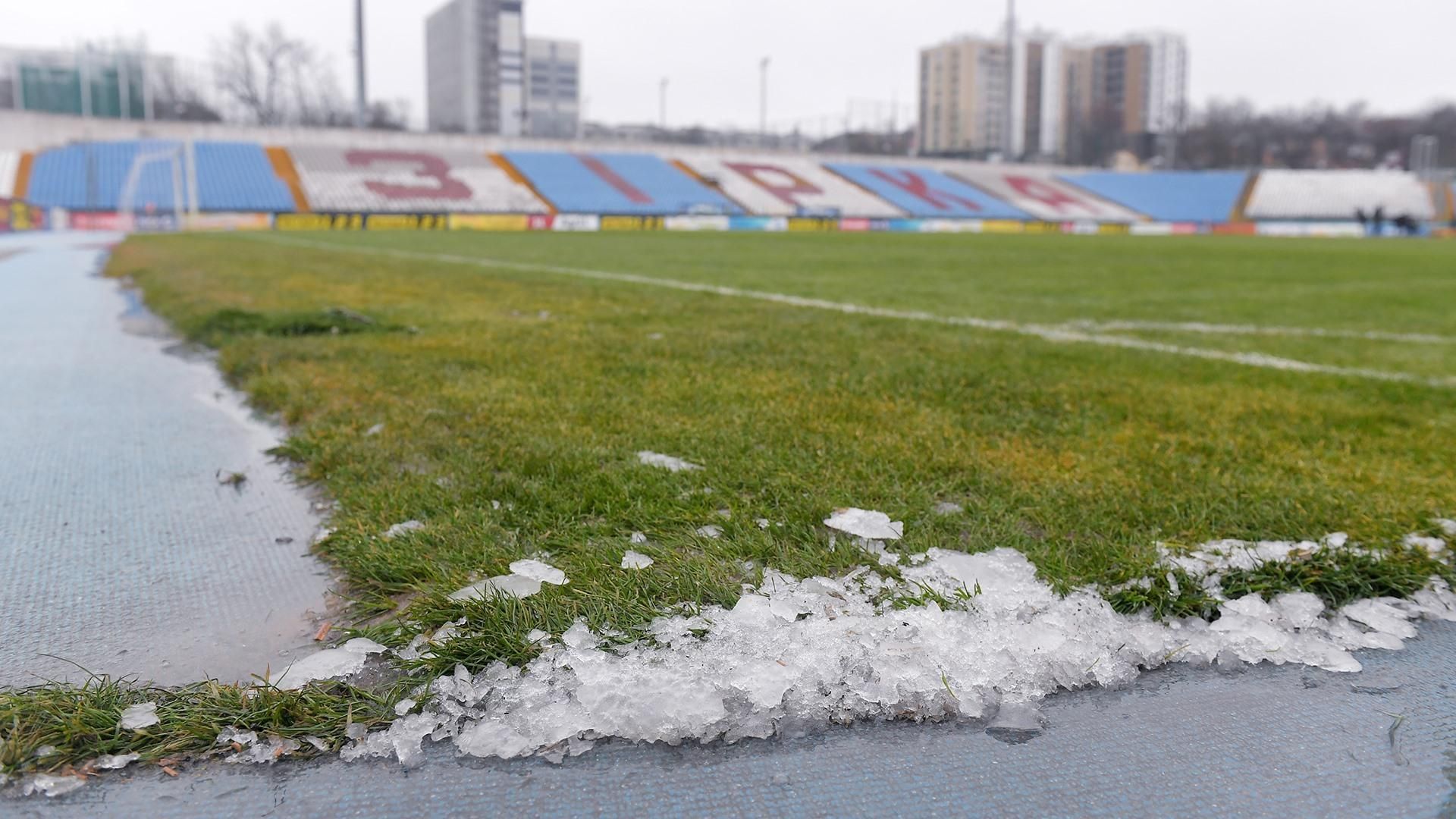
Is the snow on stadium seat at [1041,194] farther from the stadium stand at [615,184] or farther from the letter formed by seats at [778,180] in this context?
the stadium stand at [615,184]

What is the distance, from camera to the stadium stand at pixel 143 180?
2989cm

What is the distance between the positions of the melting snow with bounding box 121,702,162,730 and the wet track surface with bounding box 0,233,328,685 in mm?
97

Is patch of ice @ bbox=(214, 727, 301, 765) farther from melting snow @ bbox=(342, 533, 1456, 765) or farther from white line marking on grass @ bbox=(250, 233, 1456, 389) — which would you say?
white line marking on grass @ bbox=(250, 233, 1456, 389)

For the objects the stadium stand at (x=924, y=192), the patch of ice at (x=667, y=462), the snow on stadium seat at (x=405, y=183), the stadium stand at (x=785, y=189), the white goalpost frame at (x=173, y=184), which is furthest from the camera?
the stadium stand at (x=924, y=192)

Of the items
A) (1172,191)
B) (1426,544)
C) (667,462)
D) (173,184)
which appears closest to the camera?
(1426,544)

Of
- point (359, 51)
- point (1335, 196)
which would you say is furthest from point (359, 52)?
point (1335, 196)

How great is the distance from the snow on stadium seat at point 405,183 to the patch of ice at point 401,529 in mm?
32400

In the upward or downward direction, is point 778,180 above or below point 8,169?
above

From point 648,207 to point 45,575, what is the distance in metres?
35.7

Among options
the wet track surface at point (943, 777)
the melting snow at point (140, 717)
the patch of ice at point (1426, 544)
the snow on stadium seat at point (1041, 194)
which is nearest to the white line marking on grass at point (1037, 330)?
the patch of ice at point (1426, 544)

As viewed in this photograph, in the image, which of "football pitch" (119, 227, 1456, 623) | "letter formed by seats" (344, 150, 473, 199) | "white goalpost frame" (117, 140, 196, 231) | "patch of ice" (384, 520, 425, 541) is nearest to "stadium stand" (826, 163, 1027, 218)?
"letter formed by seats" (344, 150, 473, 199)

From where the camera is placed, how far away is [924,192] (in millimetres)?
44344

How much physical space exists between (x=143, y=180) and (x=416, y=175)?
9.06 metres

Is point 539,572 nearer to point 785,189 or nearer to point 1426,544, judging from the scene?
point 1426,544
